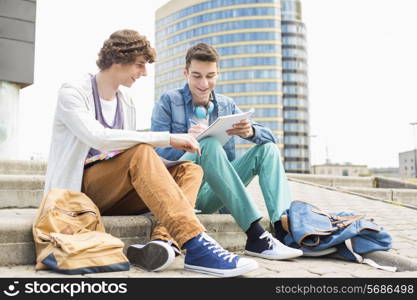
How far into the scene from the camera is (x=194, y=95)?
333 cm

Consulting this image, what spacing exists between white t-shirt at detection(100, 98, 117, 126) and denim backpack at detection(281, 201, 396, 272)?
1.40 m

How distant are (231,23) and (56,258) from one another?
3011 inches

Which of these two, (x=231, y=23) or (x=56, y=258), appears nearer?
(x=56, y=258)

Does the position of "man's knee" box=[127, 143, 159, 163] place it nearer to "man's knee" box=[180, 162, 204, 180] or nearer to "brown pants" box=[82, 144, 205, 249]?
"brown pants" box=[82, 144, 205, 249]

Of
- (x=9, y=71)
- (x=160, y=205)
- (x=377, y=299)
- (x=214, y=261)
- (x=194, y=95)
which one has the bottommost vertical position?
(x=377, y=299)

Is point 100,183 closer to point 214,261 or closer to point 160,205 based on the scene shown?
point 160,205

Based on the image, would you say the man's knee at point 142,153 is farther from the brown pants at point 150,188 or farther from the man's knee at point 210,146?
the man's knee at point 210,146

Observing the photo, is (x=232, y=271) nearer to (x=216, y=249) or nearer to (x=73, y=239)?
(x=216, y=249)

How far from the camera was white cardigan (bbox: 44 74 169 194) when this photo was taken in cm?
244

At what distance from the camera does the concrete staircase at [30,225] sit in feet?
7.87

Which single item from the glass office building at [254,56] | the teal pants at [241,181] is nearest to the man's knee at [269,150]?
the teal pants at [241,181]

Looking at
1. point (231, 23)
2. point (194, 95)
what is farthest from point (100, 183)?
point (231, 23)

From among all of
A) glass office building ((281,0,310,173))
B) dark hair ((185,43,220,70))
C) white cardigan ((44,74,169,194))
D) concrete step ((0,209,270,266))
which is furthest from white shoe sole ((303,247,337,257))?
glass office building ((281,0,310,173))

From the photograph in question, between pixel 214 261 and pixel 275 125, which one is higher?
pixel 275 125
